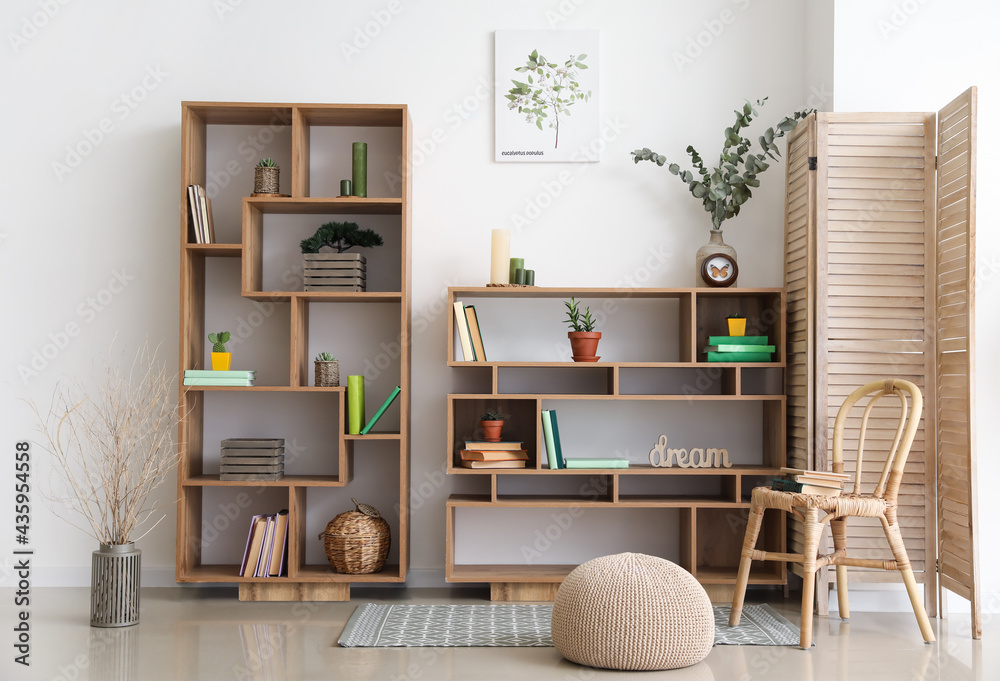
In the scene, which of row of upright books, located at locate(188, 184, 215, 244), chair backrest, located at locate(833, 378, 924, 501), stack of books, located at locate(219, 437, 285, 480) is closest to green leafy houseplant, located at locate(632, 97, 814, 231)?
chair backrest, located at locate(833, 378, 924, 501)

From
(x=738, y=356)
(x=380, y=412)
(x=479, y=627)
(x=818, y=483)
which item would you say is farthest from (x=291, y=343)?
(x=818, y=483)

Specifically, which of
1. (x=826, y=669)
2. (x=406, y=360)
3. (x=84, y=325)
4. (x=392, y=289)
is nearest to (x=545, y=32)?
(x=392, y=289)

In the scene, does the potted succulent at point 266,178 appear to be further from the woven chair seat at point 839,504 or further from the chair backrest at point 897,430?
the chair backrest at point 897,430

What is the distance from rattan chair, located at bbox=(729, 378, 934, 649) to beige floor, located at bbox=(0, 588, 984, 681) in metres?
0.15

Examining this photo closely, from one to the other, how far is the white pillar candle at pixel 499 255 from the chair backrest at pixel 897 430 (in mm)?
1490

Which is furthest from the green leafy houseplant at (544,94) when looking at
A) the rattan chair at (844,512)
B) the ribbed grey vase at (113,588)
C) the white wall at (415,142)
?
the ribbed grey vase at (113,588)

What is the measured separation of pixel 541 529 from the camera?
367cm

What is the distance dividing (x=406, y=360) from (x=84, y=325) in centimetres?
156

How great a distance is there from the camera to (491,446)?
3400 millimetres

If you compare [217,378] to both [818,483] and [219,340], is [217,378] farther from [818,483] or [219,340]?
[818,483]

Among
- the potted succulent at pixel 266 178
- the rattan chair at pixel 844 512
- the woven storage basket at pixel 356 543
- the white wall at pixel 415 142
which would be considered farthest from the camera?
the white wall at pixel 415 142

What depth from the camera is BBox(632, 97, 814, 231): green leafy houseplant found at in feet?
11.6

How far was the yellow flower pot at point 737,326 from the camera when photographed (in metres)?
3.46

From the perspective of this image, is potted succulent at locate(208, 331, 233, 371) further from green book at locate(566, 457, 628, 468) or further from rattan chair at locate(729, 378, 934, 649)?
rattan chair at locate(729, 378, 934, 649)
